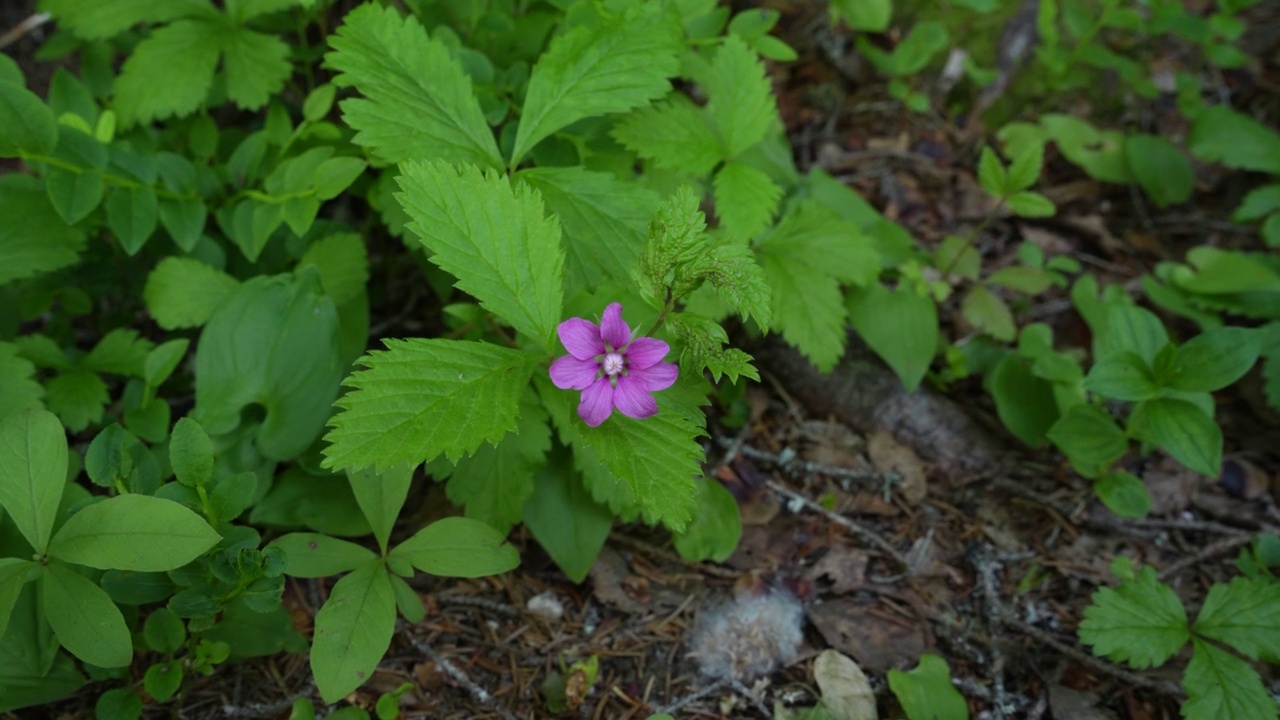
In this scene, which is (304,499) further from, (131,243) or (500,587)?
(131,243)

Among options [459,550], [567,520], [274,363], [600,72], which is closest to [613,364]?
[459,550]

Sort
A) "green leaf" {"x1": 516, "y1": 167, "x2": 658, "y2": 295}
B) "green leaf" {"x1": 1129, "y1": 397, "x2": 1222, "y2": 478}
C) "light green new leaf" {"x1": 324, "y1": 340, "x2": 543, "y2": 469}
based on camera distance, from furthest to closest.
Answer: "green leaf" {"x1": 1129, "y1": 397, "x2": 1222, "y2": 478}, "green leaf" {"x1": 516, "y1": 167, "x2": 658, "y2": 295}, "light green new leaf" {"x1": 324, "y1": 340, "x2": 543, "y2": 469}

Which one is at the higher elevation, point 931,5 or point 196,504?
point 931,5

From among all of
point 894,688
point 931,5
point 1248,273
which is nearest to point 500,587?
point 894,688

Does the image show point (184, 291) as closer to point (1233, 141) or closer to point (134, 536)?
point (134, 536)

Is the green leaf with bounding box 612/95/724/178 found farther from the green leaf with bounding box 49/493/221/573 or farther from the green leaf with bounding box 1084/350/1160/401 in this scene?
the green leaf with bounding box 49/493/221/573

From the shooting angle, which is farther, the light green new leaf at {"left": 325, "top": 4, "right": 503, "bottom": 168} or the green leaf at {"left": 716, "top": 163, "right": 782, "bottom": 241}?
the green leaf at {"left": 716, "top": 163, "right": 782, "bottom": 241}

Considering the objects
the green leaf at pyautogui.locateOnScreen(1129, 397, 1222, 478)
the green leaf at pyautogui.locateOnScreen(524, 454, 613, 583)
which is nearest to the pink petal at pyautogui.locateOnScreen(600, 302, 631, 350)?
the green leaf at pyautogui.locateOnScreen(524, 454, 613, 583)
